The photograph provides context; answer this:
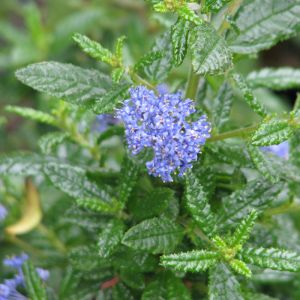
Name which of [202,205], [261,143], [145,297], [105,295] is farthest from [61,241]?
[261,143]

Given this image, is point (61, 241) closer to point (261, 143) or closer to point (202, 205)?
point (202, 205)

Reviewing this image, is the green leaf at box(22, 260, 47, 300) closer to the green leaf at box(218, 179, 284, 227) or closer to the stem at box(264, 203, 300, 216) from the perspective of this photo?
the green leaf at box(218, 179, 284, 227)

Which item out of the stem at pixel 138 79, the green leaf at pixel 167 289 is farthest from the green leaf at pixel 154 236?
the stem at pixel 138 79

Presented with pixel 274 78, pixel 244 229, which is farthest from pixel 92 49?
pixel 274 78

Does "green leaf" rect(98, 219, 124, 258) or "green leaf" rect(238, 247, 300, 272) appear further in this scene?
"green leaf" rect(98, 219, 124, 258)

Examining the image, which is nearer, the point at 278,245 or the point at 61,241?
the point at 278,245

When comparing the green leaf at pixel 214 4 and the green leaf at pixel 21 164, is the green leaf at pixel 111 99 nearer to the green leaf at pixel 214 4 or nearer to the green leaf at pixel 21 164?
the green leaf at pixel 214 4

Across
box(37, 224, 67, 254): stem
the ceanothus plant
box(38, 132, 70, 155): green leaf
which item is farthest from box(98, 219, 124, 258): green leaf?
box(37, 224, 67, 254): stem
